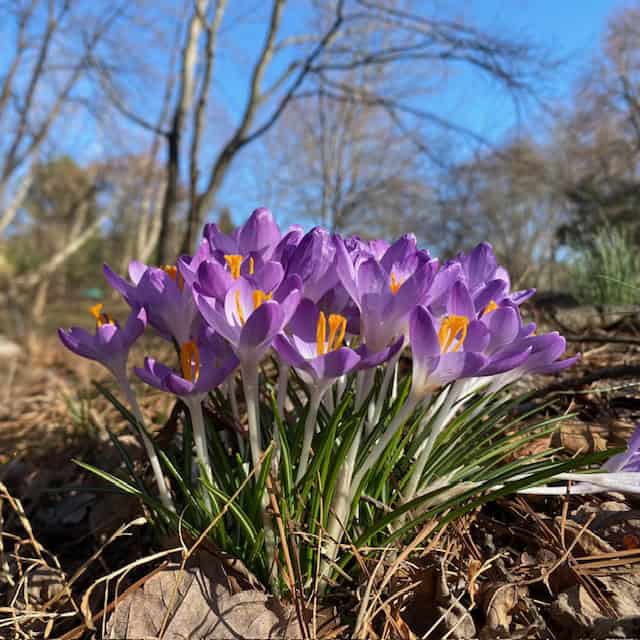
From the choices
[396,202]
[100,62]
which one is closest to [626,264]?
[100,62]

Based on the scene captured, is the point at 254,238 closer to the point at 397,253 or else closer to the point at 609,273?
the point at 397,253

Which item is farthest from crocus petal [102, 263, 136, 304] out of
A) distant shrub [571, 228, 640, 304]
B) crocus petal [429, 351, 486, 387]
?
distant shrub [571, 228, 640, 304]

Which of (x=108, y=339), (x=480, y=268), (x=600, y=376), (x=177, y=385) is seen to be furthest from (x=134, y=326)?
(x=600, y=376)

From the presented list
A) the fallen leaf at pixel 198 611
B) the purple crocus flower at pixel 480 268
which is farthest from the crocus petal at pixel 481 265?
the fallen leaf at pixel 198 611

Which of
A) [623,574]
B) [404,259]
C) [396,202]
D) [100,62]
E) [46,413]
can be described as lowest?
[46,413]

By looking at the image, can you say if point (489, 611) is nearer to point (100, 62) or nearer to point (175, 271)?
point (175, 271)

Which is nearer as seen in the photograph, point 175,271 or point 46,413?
point 175,271

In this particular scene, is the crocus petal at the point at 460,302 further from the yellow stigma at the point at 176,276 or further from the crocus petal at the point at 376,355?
the yellow stigma at the point at 176,276

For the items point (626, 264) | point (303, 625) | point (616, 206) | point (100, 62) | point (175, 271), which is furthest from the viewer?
point (616, 206)
